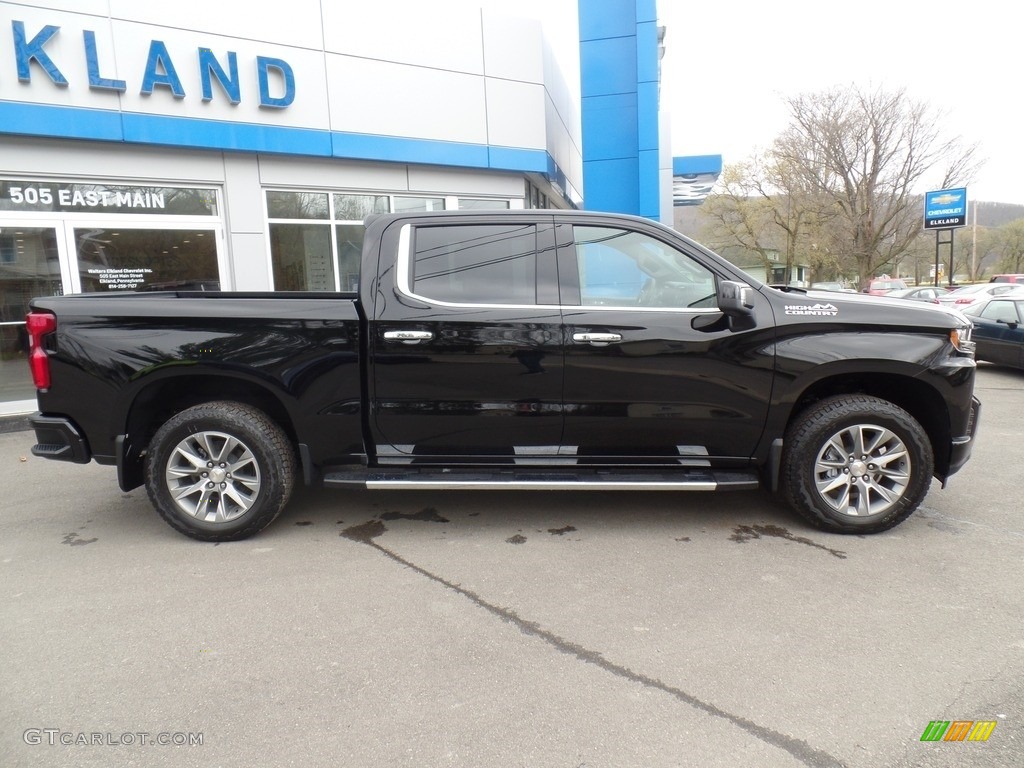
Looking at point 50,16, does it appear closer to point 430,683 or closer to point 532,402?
point 532,402

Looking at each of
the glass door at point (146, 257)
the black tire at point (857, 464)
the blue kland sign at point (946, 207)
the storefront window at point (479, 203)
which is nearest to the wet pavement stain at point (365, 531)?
the black tire at point (857, 464)

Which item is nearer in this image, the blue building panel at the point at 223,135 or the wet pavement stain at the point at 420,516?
the wet pavement stain at the point at 420,516

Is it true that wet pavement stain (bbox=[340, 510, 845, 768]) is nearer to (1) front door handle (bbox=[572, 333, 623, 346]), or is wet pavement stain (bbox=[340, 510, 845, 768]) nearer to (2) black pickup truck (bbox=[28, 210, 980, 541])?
(2) black pickup truck (bbox=[28, 210, 980, 541])

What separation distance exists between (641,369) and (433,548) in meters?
1.68

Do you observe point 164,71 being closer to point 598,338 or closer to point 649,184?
point 598,338

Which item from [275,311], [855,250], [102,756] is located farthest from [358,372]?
[855,250]

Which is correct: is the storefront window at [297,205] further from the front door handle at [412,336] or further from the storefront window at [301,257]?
the front door handle at [412,336]

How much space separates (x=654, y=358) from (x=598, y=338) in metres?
0.36

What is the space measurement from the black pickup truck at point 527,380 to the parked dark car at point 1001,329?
8.28 m

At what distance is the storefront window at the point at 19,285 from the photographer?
336 inches

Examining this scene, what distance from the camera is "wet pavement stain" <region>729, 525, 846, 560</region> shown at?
3.92 meters

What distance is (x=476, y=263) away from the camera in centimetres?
410

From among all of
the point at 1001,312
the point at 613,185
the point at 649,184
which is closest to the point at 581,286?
the point at 1001,312

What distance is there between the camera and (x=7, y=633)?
3.05m
